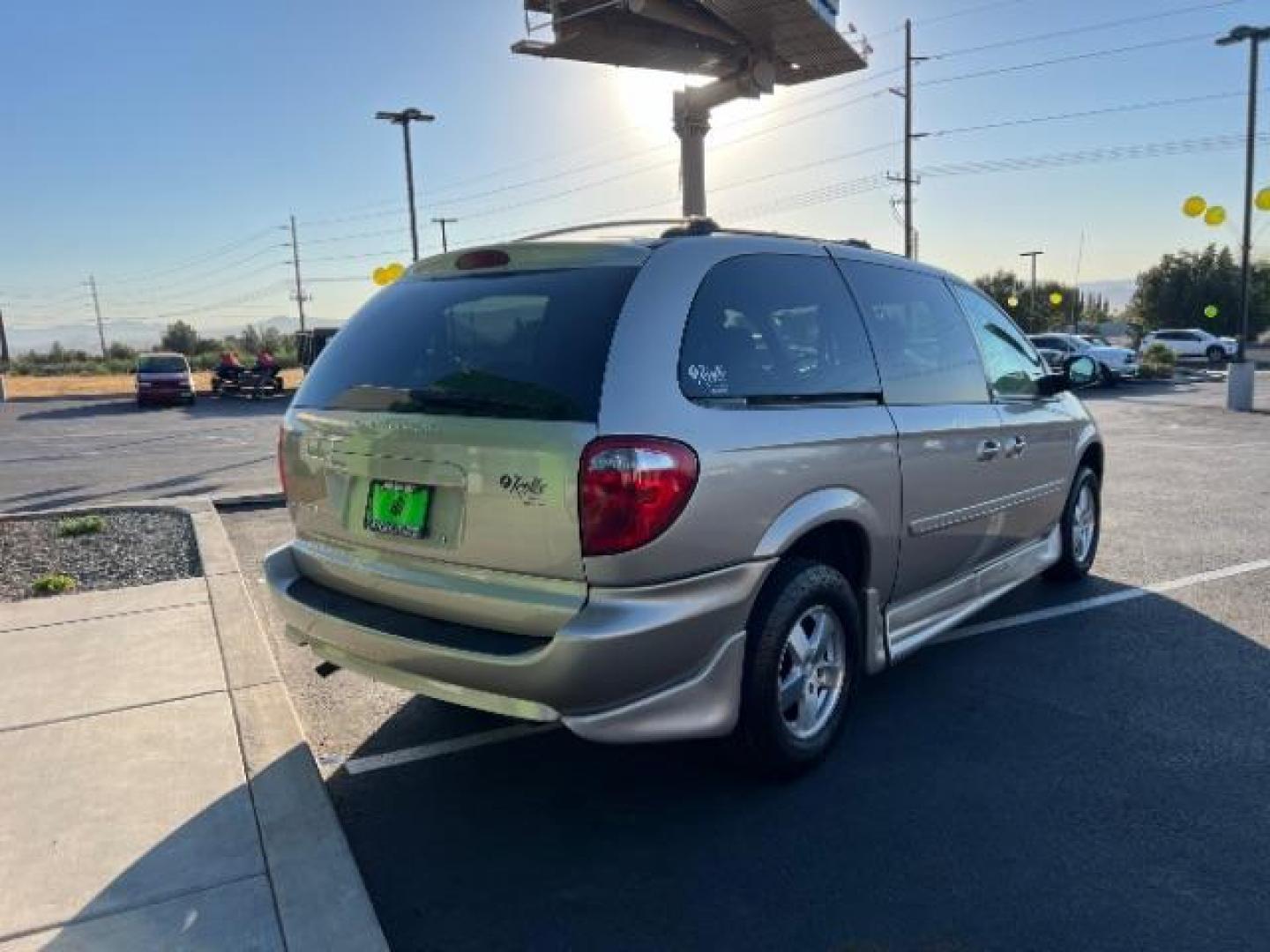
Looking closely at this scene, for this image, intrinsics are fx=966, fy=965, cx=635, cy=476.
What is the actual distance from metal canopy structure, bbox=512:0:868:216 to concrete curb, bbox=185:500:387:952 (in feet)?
74.3

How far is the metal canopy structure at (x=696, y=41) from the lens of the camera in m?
25.4

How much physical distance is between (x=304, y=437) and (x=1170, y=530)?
21.1ft

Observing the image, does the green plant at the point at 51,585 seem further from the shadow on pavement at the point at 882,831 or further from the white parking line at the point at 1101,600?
the white parking line at the point at 1101,600

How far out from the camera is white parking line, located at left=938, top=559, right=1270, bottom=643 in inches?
197

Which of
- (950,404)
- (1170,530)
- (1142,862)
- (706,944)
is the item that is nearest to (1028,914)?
(1142,862)

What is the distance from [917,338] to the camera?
4141mm

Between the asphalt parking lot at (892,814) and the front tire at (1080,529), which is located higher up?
the front tire at (1080,529)

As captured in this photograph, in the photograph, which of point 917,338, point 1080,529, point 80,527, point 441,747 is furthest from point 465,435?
point 80,527

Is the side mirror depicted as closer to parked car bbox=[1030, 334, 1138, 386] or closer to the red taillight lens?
the red taillight lens

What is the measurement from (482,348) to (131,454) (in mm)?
13731

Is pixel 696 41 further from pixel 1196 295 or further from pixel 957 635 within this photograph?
pixel 1196 295

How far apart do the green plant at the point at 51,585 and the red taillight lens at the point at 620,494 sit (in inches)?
172

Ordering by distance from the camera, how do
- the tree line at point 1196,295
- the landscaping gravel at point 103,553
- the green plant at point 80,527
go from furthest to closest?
the tree line at point 1196,295 → the green plant at point 80,527 → the landscaping gravel at point 103,553

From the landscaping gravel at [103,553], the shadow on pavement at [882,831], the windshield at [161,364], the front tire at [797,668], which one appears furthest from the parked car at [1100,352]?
the front tire at [797,668]
